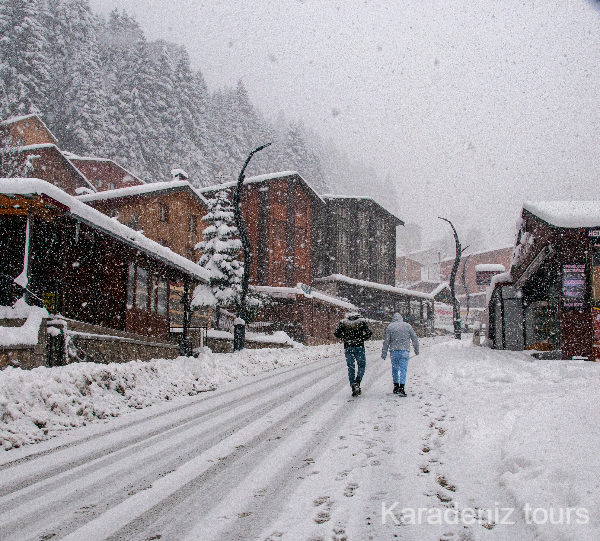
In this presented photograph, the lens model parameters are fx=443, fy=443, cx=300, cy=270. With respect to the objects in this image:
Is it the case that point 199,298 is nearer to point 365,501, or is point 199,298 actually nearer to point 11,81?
point 365,501

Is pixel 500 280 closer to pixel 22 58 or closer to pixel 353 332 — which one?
pixel 353 332

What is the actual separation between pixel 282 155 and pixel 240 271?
37340 mm

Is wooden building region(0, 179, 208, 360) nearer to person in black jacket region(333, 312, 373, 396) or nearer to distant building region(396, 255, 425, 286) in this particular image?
person in black jacket region(333, 312, 373, 396)

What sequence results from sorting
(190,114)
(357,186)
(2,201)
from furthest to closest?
(357,186)
(190,114)
(2,201)

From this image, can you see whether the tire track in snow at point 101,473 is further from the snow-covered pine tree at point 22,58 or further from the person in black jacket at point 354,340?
the snow-covered pine tree at point 22,58

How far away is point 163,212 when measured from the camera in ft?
100

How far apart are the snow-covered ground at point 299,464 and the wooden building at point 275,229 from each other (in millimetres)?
24808

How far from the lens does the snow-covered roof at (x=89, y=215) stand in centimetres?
→ 1032

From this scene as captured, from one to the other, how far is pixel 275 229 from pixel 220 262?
9.10 m

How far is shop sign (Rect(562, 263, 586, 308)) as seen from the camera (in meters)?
13.5

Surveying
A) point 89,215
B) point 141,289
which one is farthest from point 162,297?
point 89,215

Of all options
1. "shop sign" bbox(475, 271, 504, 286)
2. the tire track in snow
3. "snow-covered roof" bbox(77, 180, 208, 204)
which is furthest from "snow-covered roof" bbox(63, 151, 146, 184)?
the tire track in snow

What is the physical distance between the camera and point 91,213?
1215cm

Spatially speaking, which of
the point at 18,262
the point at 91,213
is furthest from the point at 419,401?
the point at 18,262
